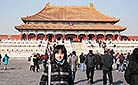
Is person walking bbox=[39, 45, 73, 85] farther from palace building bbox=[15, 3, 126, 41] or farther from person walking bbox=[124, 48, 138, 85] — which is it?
palace building bbox=[15, 3, 126, 41]

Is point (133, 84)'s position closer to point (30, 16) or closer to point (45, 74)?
point (45, 74)

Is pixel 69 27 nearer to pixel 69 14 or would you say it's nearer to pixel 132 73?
pixel 69 14

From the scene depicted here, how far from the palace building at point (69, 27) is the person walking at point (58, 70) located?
1956 inches

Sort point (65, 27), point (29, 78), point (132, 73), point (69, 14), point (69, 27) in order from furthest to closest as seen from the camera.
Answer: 1. point (69, 14)
2. point (69, 27)
3. point (65, 27)
4. point (29, 78)
5. point (132, 73)

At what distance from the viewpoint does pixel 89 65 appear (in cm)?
1173

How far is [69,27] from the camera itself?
54625mm

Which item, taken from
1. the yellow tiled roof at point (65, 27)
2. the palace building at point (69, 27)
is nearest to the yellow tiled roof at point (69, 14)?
the palace building at point (69, 27)

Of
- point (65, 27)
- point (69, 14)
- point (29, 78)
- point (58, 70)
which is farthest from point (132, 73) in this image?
point (69, 14)

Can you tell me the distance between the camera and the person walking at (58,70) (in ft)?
14.0

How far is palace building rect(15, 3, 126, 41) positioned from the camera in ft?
179

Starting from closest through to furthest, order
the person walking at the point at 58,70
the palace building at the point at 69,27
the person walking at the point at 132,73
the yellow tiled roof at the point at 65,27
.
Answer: the person walking at the point at 58,70 → the person walking at the point at 132,73 → the yellow tiled roof at the point at 65,27 → the palace building at the point at 69,27

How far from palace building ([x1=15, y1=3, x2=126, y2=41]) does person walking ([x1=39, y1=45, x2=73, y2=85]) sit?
49.7 meters

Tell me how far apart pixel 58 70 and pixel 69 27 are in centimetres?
5044

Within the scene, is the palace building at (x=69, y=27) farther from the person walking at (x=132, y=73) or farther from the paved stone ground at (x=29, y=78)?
the person walking at (x=132, y=73)
